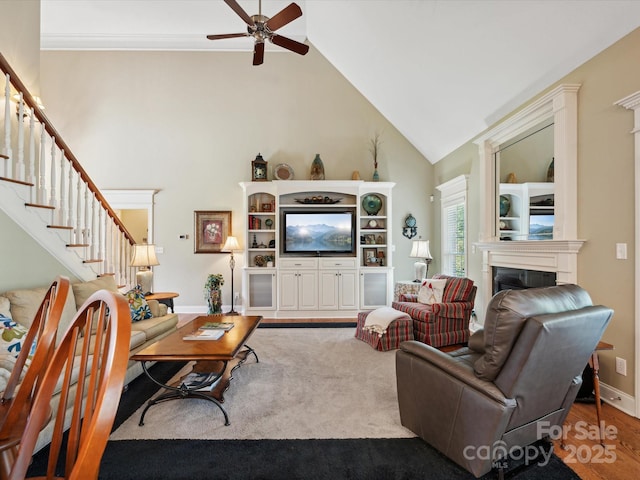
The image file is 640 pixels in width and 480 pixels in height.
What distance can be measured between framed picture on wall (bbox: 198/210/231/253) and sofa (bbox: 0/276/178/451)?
2.14 meters

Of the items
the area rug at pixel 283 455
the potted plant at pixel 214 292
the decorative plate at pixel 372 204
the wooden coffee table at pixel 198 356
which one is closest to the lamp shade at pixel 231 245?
the potted plant at pixel 214 292

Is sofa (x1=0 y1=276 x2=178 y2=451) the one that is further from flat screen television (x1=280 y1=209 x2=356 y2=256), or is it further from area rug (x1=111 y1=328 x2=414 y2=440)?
flat screen television (x1=280 y1=209 x2=356 y2=256)

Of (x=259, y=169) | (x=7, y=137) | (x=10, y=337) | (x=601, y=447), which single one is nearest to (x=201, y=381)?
(x=10, y=337)

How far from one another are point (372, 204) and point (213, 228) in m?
2.97

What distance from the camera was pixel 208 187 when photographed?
577cm

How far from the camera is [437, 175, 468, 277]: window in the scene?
4.80 meters

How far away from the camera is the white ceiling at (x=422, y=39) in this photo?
2605mm

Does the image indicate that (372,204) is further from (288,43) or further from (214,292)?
(214,292)

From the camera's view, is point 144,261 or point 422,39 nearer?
point 422,39

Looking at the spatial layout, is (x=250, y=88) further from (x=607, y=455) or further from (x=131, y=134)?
(x=607, y=455)

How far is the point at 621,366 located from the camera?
236 cm

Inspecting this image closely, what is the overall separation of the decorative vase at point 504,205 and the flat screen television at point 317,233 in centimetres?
239

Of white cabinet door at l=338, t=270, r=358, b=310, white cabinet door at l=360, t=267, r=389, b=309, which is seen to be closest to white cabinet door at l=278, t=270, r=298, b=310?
white cabinet door at l=338, t=270, r=358, b=310

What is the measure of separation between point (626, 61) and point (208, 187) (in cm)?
556
